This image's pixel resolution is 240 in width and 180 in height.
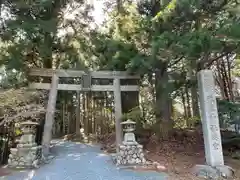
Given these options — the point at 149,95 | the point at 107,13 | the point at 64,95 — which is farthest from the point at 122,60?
the point at 64,95

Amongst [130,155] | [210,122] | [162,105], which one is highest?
[162,105]

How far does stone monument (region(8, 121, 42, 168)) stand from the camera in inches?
229

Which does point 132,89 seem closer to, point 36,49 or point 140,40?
point 140,40

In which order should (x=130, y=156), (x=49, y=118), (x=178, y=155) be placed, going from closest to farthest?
(x=130, y=156), (x=178, y=155), (x=49, y=118)

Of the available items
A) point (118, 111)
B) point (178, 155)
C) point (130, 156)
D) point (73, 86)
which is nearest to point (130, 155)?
point (130, 156)

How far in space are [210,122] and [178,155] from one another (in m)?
1.94

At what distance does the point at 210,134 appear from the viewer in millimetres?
5195

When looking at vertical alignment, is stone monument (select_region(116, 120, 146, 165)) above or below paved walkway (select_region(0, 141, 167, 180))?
above

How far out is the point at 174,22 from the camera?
6.20 metres

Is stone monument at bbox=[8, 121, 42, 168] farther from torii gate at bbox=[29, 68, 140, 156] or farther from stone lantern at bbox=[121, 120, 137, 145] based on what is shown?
stone lantern at bbox=[121, 120, 137, 145]

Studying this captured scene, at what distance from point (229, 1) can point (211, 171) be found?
431cm

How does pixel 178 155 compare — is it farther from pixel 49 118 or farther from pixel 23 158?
pixel 23 158

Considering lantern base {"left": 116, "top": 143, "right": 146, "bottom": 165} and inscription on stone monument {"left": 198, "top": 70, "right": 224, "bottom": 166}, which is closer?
inscription on stone monument {"left": 198, "top": 70, "right": 224, "bottom": 166}

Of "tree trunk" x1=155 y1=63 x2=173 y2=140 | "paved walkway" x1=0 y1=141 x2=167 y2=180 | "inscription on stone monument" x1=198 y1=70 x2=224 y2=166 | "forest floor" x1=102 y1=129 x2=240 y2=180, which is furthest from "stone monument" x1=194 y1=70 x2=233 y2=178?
"tree trunk" x1=155 y1=63 x2=173 y2=140
